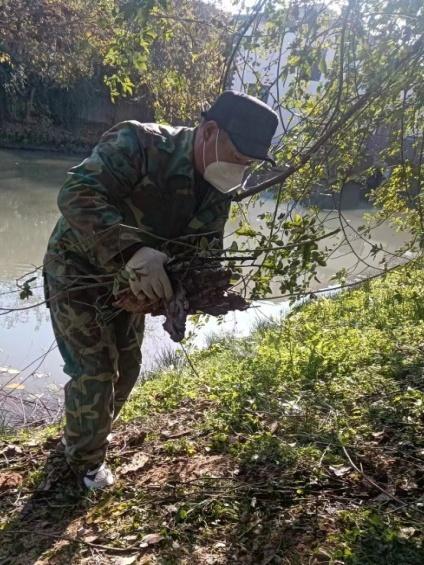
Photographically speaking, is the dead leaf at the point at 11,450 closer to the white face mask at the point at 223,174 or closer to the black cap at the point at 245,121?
the white face mask at the point at 223,174

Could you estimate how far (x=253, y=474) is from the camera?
248 cm

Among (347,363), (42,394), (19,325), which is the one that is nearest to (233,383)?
(347,363)

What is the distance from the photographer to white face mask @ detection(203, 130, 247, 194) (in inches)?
91.9

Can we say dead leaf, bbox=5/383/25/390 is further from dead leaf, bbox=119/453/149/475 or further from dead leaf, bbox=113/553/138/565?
dead leaf, bbox=113/553/138/565

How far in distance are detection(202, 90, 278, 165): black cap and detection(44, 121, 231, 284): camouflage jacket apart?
23 centimetres

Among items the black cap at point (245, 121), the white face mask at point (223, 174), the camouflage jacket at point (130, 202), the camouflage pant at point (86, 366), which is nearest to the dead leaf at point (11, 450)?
the camouflage pant at point (86, 366)

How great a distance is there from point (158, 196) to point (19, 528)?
4.84ft

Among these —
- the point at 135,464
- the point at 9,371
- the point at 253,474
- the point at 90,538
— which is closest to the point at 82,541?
the point at 90,538

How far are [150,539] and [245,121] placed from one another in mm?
1640

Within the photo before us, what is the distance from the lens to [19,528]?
2287 millimetres

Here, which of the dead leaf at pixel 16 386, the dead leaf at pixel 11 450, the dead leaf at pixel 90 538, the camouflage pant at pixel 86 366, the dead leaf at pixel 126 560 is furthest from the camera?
the dead leaf at pixel 16 386

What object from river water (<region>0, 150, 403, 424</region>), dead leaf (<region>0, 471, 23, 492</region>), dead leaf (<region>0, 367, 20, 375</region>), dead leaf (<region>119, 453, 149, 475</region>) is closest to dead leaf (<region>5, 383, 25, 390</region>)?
river water (<region>0, 150, 403, 424</region>)

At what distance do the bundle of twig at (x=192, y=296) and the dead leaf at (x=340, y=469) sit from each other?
2.72 ft

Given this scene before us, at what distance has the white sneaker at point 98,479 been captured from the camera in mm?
2492
